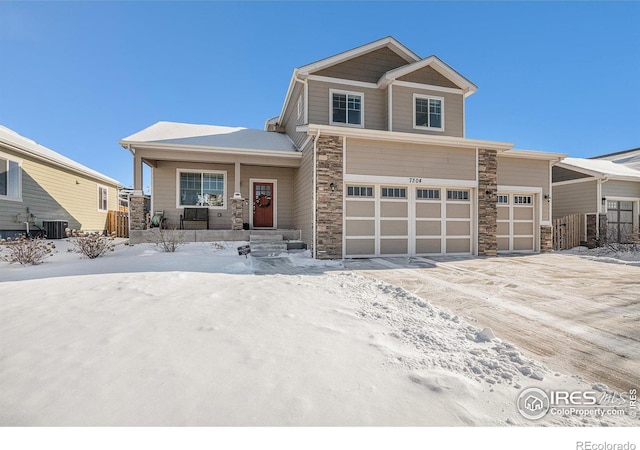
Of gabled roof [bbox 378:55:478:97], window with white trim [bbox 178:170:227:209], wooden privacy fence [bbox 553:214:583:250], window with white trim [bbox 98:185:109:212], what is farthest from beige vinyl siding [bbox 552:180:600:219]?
window with white trim [bbox 98:185:109:212]

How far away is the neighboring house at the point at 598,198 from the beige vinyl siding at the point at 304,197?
13210mm

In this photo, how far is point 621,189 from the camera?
13805 millimetres

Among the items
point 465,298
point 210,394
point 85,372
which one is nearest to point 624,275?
point 465,298

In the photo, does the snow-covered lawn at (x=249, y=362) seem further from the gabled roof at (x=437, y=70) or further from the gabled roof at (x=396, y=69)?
the gabled roof at (x=437, y=70)

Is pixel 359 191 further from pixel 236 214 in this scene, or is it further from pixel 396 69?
pixel 396 69

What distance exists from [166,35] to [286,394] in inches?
417

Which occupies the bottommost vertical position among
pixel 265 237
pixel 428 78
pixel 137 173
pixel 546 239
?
pixel 546 239

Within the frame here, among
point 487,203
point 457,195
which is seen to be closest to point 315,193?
point 457,195

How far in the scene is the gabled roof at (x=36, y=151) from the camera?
10.2 m

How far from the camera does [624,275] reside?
601cm

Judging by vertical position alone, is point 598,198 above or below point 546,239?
above

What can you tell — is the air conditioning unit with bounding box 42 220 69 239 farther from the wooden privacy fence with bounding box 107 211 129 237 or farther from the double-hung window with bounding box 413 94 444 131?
the double-hung window with bounding box 413 94 444 131

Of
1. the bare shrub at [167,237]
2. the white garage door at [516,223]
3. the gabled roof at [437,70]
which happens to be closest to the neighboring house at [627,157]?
the white garage door at [516,223]

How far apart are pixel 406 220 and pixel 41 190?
588 inches
